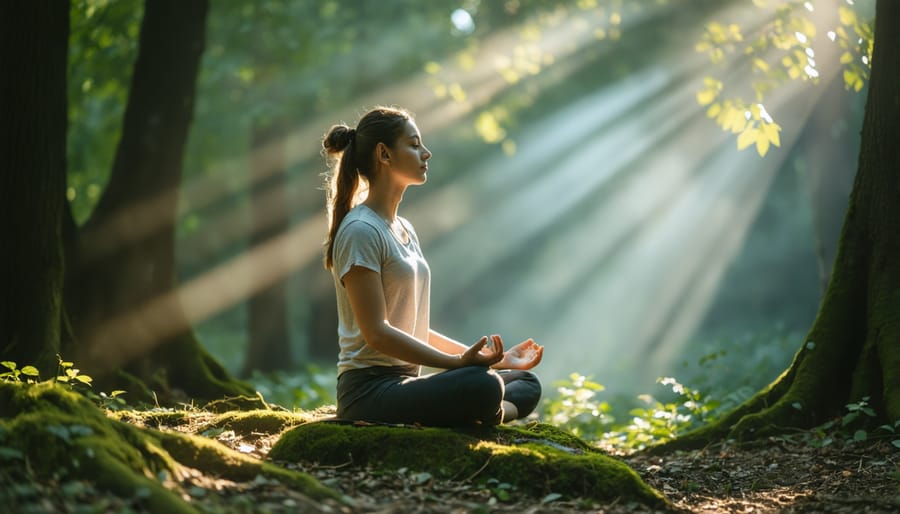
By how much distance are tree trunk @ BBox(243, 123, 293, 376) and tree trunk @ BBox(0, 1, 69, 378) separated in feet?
33.5

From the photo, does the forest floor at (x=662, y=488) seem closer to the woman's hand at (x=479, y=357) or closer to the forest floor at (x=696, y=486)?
the forest floor at (x=696, y=486)

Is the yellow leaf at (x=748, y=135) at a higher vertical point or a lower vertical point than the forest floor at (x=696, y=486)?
higher

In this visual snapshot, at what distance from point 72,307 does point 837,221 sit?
9743mm

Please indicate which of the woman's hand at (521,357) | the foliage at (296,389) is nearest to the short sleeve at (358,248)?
the woman's hand at (521,357)

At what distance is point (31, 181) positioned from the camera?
571 cm

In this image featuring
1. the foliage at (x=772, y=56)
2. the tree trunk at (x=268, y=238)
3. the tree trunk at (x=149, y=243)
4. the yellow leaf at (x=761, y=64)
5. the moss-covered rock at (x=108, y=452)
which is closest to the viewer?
the moss-covered rock at (x=108, y=452)

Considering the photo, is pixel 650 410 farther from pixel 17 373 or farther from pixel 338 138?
pixel 17 373

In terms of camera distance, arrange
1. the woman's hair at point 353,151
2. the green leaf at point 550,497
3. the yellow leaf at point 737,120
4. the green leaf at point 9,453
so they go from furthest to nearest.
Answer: the yellow leaf at point 737,120 → the woman's hair at point 353,151 → the green leaf at point 550,497 → the green leaf at point 9,453

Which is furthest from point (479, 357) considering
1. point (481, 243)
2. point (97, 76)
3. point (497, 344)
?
point (481, 243)

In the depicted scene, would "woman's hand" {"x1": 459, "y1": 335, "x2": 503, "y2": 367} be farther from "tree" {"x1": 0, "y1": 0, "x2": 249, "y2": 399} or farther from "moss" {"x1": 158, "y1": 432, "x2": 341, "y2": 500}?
"tree" {"x1": 0, "y1": 0, "x2": 249, "y2": 399}

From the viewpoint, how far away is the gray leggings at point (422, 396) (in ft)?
14.8

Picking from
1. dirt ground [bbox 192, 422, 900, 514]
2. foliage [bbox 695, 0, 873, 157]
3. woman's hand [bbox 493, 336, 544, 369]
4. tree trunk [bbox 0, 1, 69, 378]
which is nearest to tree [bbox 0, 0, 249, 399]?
tree trunk [bbox 0, 1, 69, 378]

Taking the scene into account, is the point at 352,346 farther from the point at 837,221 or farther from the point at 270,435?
the point at 837,221

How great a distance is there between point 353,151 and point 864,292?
12.7 ft
